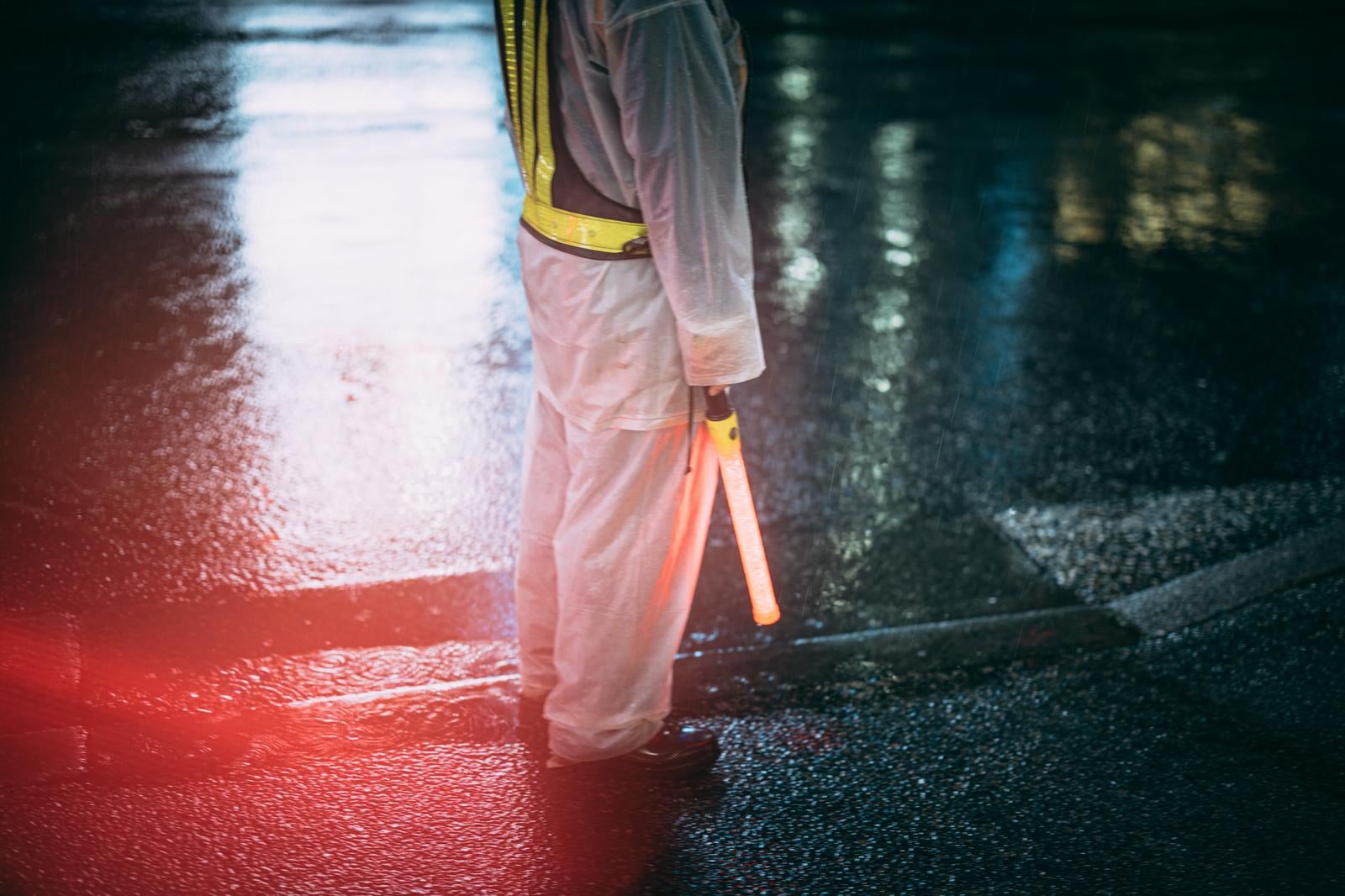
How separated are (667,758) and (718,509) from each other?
4.78 feet

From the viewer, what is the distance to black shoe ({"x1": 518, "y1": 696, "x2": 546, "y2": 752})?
3.08 metres

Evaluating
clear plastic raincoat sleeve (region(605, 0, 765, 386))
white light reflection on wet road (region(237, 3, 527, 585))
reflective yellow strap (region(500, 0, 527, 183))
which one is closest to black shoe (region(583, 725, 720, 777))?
clear plastic raincoat sleeve (region(605, 0, 765, 386))

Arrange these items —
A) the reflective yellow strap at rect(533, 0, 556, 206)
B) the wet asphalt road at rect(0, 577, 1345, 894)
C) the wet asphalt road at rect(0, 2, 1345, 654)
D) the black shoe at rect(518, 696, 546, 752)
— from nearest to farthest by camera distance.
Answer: the reflective yellow strap at rect(533, 0, 556, 206)
the wet asphalt road at rect(0, 577, 1345, 894)
the black shoe at rect(518, 696, 546, 752)
the wet asphalt road at rect(0, 2, 1345, 654)

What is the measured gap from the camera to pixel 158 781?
2859 millimetres

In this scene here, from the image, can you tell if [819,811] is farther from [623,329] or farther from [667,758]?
[623,329]

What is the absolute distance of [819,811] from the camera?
9.41 ft

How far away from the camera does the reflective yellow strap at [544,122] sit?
2502 millimetres

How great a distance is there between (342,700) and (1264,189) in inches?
308

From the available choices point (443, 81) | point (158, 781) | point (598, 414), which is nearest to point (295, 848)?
point (158, 781)

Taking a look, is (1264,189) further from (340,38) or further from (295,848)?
(340,38)

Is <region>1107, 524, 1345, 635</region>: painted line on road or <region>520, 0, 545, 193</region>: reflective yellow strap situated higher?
<region>520, 0, 545, 193</region>: reflective yellow strap

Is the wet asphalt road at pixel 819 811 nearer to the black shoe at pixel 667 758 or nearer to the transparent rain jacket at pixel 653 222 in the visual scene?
the black shoe at pixel 667 758

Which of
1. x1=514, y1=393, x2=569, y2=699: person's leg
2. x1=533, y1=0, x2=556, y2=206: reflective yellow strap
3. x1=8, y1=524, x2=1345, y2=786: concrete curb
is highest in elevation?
x1=533, y1=0, x2=556, y2=206: reflective yellow strap

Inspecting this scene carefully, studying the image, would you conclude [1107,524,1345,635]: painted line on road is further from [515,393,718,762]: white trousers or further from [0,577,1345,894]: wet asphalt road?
[515,393,718,762]: white trousers
